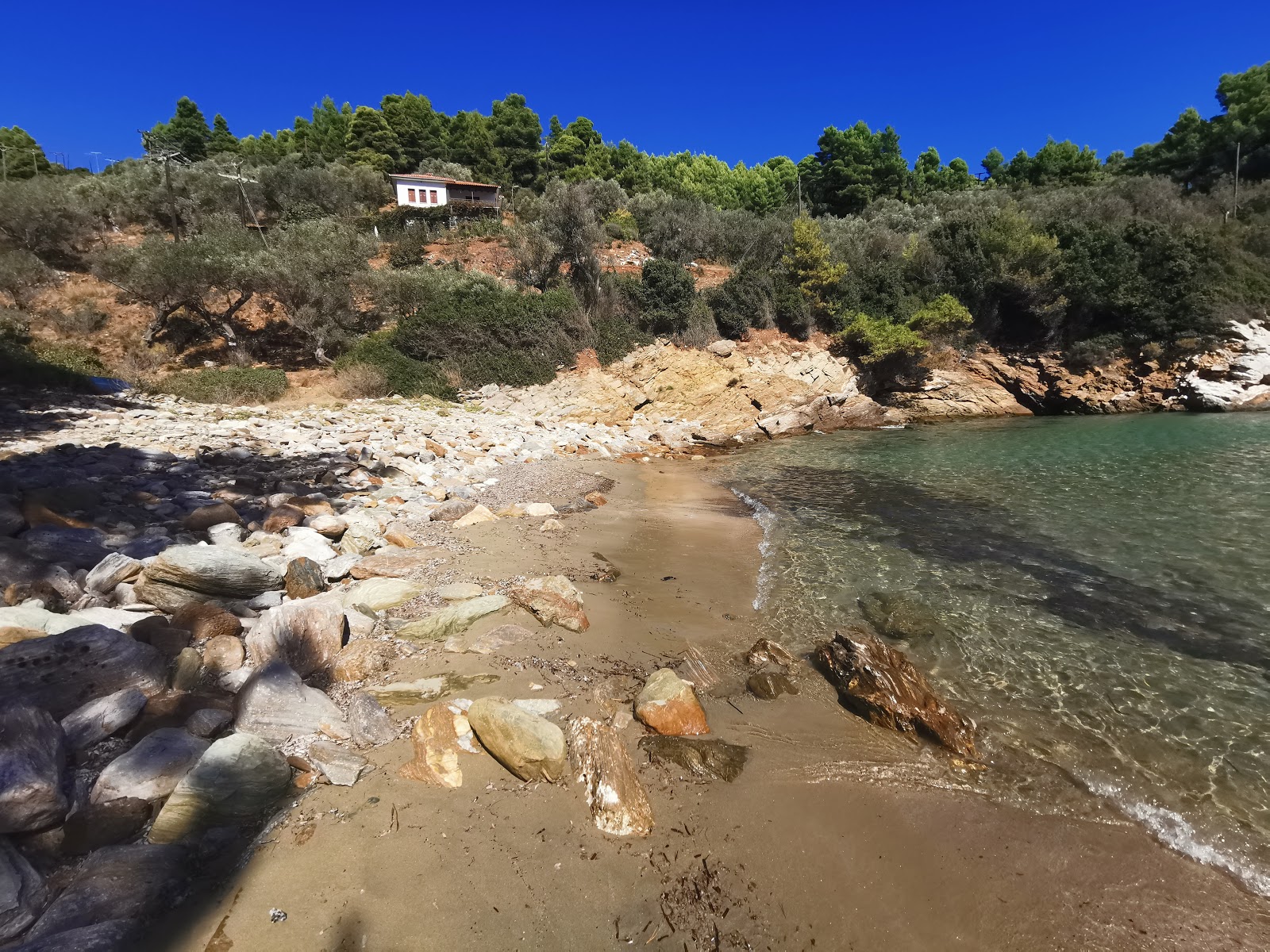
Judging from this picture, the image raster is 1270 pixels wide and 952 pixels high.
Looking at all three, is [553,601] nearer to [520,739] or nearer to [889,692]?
[520,739]

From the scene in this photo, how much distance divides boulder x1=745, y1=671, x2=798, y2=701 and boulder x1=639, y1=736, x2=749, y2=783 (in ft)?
2.39

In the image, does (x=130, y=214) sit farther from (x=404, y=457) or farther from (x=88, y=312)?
(x=404, y=457)

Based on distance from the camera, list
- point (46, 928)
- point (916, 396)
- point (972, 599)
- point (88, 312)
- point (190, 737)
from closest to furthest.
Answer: point (46, 928), point (190, 737), point (972, 599), point (88, 312), point (916, 396)

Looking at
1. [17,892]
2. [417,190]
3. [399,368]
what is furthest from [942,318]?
[417,190]

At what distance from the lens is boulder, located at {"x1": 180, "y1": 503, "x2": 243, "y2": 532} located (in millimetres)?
5934

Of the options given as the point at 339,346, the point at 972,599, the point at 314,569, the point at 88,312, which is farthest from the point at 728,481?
the point at 88,312

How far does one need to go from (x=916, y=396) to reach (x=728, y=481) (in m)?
16.6

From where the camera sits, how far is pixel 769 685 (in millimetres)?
4555

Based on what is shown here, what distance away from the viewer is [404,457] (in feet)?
36.2

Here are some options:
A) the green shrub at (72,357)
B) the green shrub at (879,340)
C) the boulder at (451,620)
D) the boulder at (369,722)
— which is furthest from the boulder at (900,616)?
the green shrub at (72,357)

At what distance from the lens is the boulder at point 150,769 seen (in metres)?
2.62

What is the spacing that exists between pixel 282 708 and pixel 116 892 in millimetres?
1148

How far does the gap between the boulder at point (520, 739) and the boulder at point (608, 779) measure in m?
0.12

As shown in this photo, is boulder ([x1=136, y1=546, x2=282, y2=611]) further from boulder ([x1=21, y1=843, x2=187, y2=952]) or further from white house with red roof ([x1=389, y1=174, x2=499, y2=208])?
white house with red roof ([x1=389, y1=174, x2=499, y2=208])
